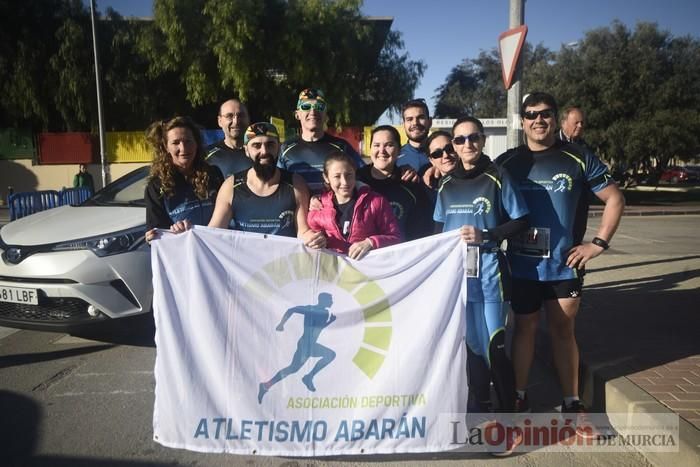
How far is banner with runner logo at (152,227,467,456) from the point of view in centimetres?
285

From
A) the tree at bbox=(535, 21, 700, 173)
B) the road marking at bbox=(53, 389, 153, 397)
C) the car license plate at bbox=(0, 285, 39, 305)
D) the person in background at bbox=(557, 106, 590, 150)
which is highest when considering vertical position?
the tree at bbox=(535, 21, 700, 173)

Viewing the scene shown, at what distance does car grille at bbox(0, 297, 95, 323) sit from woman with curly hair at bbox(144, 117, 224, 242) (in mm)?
1369

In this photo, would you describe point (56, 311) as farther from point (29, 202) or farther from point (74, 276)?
point (29, 202)

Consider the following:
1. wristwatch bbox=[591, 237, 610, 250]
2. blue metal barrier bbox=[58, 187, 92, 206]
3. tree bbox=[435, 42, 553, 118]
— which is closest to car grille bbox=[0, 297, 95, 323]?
wristwatch bbox=[591, 237, 610, 250]

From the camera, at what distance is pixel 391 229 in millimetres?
3160

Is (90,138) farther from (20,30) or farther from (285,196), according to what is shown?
(285,196)

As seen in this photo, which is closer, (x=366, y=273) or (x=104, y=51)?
(x=366, y=273)

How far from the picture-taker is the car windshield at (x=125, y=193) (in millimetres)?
5188

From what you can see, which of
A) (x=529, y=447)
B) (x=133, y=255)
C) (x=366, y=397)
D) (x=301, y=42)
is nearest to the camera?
(x=366, y=397)

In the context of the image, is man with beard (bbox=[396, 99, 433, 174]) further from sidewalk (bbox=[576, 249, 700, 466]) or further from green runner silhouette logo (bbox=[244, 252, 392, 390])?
sidewalk (bbox=[576, 249, 700, 466])

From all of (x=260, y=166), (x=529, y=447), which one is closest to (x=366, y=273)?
(x=260, y=166)

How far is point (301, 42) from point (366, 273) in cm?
2005

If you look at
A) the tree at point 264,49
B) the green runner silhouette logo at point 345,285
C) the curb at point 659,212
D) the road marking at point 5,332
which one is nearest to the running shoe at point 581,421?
the green runner silhouette logo at point 345,285

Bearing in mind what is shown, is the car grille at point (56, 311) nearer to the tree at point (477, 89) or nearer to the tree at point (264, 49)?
the tree at point (264, 49)
